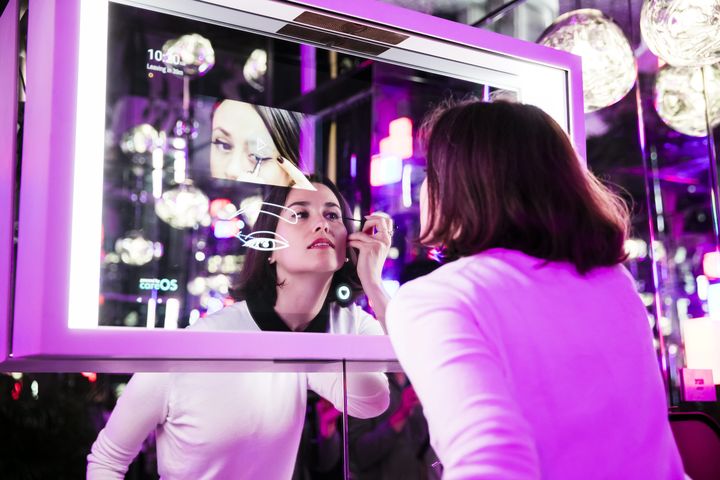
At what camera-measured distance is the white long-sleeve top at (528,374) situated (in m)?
0.63

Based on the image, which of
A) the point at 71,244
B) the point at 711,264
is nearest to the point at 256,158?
the point at 71,244

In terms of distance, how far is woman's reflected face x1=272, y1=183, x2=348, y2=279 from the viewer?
1.43m

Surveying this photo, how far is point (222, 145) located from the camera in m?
1.37

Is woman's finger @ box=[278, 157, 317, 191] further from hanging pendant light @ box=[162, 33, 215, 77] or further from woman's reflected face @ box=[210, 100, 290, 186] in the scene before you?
hanging pendant light @ box=[162, 33, 215, 77]

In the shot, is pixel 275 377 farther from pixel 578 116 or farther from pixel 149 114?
pixel 578 116

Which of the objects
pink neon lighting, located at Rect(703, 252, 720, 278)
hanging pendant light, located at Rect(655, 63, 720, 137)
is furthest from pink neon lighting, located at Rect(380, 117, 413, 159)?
pink neon lighting, located at Rect(703, 252, 720, 278)

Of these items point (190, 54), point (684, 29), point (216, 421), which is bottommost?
point (216, 421)

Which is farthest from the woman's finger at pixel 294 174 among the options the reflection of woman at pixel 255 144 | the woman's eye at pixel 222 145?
the woman's eye at pixel 222 145

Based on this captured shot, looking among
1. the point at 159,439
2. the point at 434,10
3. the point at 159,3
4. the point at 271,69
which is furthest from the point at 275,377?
the point at 434,10

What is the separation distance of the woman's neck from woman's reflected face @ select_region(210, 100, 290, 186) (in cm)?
19

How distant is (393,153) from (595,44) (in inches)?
45.2

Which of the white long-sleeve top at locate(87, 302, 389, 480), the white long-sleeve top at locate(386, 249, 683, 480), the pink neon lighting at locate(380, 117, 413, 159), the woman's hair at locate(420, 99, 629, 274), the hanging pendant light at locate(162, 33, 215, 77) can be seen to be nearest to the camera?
the white long-sleeve top at locate(386, 249, 683, 480)

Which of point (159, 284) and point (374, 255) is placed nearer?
point (159, 284)

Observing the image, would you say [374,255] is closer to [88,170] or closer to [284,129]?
[284,129]
